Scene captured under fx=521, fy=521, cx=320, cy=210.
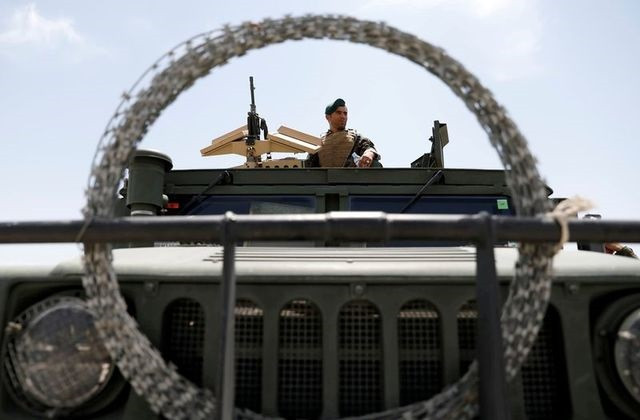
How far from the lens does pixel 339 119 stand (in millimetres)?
4043

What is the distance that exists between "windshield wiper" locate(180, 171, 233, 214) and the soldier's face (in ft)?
3.64

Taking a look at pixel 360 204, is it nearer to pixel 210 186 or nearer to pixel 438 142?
pixel 210 186

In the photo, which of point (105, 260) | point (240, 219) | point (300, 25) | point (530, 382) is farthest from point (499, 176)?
point (105, 260)

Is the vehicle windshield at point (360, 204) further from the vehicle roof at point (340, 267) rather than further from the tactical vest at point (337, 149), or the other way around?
the vehicle roof at point (340, 267)

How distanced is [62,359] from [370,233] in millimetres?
1028

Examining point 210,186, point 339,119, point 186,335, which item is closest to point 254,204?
point 210,186

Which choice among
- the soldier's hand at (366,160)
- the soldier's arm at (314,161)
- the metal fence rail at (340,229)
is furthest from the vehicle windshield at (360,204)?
the metal fence rail at (340,229)

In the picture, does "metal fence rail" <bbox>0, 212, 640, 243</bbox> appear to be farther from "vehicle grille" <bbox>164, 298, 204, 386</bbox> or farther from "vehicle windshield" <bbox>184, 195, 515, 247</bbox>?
"vehicle windshield" <bbox>184, 195, 515, 247</bbox>

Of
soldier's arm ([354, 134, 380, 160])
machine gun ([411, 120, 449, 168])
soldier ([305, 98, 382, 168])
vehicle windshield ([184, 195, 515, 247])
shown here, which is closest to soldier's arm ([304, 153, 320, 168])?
soldier ([305, 98, 382, 168])

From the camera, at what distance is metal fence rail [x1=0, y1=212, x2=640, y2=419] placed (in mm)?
1397

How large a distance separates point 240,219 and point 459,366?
88cm

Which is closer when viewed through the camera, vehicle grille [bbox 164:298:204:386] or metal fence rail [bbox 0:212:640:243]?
metal fence rail [bbox 0:212:640:243]

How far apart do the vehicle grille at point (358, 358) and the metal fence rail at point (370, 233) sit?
323 mm

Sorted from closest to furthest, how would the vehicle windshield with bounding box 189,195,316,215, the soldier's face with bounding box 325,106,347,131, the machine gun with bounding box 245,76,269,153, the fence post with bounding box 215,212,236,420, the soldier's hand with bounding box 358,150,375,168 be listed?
1. the fence post with bounding box 215,212,236,420
2. the vehicle windshield with bounding box 189,195,316,215
3. the soldier's hand with bounding box 358,150,375,168
4. the soldier's face with bounding box 325,106,347,131
5. the machine gun with bounding box 245,76,269,153
